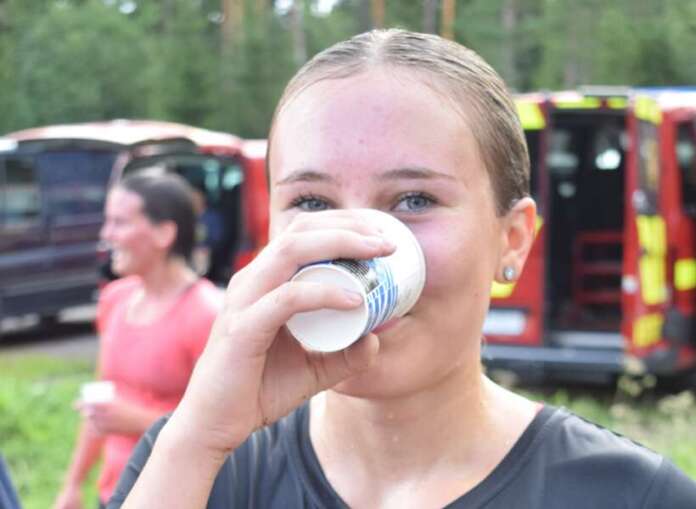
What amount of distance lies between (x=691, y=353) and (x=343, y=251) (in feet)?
22.8

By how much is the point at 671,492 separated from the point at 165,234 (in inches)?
113

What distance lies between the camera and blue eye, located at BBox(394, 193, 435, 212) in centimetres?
149

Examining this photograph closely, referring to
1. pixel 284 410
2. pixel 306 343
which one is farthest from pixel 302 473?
pixel 306 343

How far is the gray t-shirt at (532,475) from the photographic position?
1510mm

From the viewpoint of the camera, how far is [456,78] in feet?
5.17

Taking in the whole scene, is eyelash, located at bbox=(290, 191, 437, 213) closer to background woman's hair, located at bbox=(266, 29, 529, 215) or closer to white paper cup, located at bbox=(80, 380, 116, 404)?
background woman's hair, located at bbox=(266, 29, 529, 215)

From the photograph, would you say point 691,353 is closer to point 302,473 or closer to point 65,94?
point 302,473

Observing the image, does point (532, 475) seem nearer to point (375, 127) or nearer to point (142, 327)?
point (375, 127)

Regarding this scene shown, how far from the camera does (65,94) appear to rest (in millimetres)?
27250

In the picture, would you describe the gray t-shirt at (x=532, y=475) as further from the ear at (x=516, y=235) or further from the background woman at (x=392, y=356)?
the ear at (x=516, y=235)

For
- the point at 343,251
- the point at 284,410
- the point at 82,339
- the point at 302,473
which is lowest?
the point at 82,339

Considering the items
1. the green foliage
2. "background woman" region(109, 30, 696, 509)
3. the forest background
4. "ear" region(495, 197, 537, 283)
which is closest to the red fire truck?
the green foliage

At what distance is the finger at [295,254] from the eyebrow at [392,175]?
15 cm

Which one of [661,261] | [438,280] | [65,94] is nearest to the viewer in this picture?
[438,280]
